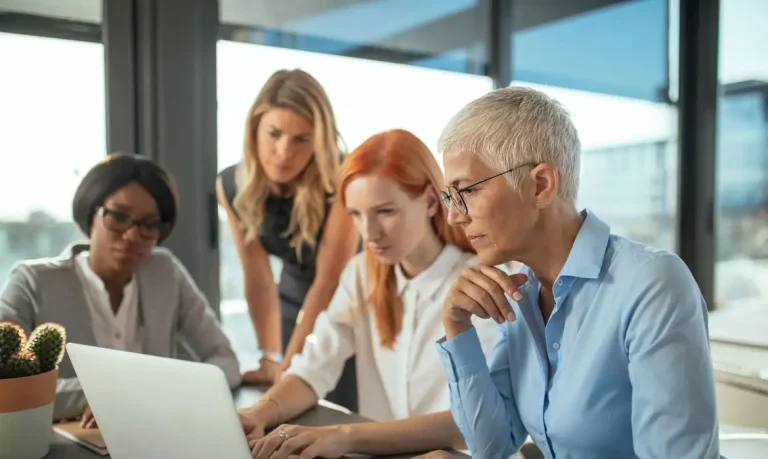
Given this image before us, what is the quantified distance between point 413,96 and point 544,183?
1.65m

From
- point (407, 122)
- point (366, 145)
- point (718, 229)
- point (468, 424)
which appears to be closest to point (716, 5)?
point (718, 229)

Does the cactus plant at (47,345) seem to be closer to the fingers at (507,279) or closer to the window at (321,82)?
the fingers at (507,279)

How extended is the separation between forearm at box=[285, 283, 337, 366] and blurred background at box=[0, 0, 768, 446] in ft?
0.66

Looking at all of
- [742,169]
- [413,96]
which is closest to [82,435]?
[413,96]

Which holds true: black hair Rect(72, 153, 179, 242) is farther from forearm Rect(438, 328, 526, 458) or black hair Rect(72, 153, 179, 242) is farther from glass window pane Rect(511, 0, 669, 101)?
glass window pane Rect(511, 0, 669, 101)

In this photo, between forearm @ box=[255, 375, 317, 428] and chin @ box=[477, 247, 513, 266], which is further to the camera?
forearm @ box=[255, 375, 317, 428]

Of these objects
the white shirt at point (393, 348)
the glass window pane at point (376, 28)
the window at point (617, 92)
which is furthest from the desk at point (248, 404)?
the window at point (617, 92)

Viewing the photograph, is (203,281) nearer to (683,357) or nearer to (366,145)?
(366,145)

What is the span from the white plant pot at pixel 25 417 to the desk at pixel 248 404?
0.04 meters

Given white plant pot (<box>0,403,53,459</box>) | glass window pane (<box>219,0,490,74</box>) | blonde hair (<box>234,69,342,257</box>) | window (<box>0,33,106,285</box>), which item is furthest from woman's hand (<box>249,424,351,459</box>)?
glass window pane (<box>219,0,490,74</box>)

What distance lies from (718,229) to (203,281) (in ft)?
8.72

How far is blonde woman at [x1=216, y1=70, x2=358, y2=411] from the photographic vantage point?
2461mm

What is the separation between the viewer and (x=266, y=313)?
8.68 feet

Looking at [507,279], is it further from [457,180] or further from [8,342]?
[8,342]
